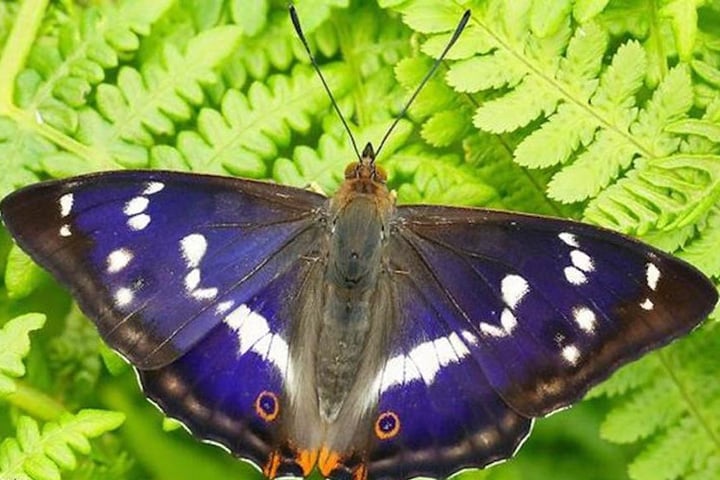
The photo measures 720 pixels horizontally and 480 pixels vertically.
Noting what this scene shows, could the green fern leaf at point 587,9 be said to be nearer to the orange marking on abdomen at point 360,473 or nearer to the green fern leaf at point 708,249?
the green fern leaf at point 708,249

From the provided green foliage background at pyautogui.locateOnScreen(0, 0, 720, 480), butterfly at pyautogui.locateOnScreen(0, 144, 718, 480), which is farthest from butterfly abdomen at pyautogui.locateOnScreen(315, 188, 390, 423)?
green foliage background at pyautogui.locateOnScreen(0, 0, 720, 480)

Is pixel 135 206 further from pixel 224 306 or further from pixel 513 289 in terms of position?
pixel 513 289

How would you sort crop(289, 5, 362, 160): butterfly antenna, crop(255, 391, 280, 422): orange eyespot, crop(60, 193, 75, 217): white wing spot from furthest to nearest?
crop(289, 5, 362, 160): butterfly antenna → crop(255, 391, 280, 422): orange eyespot → crop(60, 193, 75, 217): white wing spot

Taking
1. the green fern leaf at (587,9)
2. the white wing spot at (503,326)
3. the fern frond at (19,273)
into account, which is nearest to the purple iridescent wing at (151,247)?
the fern frond at (19,273)

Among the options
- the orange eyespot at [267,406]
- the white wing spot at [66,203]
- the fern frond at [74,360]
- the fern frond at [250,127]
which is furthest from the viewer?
the fern frond at [74,360]

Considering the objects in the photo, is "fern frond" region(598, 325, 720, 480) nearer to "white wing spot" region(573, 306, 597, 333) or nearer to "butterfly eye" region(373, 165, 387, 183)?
"white wing spot" region(573, 306, 597, 333)

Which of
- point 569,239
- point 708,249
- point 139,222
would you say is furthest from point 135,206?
point 708,249

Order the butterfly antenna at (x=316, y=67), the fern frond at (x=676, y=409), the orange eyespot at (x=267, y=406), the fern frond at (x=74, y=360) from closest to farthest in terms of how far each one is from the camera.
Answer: the orange eyespot at (x=267, y=406) → the butterfly antenna at (x=316, y=67) → the fern frond at (x=676, y=409) → the fern frond at (x=74, y=360)
